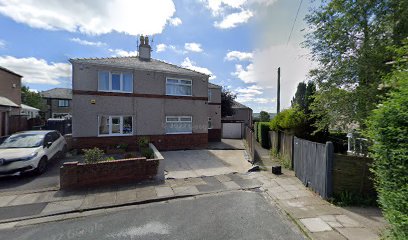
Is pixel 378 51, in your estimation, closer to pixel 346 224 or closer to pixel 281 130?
pixel 346 224

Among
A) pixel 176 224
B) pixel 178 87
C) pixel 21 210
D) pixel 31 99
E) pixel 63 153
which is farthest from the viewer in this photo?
pixel 31 99

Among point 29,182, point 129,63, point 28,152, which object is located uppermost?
point 129,63

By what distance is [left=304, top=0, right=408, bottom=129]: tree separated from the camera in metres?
6.19

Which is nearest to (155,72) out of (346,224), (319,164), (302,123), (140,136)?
(140,136)

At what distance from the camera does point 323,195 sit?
598 cm

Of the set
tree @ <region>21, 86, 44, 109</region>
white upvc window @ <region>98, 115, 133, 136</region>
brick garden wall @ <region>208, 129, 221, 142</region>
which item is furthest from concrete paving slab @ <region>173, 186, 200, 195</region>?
tree @ <region>21, 86, 44, 109</region>

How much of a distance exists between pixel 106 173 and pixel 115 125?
647cm

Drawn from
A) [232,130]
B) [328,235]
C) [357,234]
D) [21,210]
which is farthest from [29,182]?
[232,130]

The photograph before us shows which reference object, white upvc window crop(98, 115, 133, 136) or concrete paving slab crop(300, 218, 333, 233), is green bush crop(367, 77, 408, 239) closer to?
concrete paving slab crop(300, 218, 333, 233)

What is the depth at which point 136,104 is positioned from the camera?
13.2 m

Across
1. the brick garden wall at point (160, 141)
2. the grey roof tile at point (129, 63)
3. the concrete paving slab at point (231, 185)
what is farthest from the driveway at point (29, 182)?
the grey roof tile at point (129, 63)

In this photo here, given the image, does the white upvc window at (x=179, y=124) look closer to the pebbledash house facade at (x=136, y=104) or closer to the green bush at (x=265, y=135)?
the pebbledash house facade at (x=136, y=104)

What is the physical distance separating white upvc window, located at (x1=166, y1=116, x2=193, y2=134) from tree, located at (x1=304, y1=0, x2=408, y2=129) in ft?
29.0

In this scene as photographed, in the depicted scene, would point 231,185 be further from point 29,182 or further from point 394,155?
point 29,182
